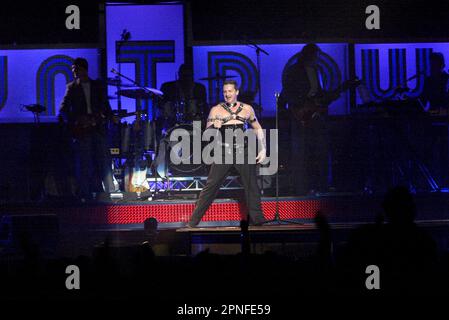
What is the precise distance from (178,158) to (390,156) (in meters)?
3.10

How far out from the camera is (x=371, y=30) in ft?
37.4

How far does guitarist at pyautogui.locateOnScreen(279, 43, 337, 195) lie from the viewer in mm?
9859

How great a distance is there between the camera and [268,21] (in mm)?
11391

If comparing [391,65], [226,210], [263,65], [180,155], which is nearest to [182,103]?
[180,155]

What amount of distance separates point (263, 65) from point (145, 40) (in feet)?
6.56

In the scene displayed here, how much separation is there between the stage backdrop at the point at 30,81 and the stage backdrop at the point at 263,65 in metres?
2.23

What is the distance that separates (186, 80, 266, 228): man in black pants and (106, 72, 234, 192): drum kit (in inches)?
86.0

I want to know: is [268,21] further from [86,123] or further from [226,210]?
[226,210]

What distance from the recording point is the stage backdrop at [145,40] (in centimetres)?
1146

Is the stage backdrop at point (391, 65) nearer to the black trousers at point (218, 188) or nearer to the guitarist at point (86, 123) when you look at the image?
the black trousers at point (218, 188)

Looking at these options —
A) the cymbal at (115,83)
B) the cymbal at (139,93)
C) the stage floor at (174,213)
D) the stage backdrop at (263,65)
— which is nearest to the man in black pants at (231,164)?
the stage floor at (174,213)

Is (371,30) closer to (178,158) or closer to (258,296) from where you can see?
(178,158)
